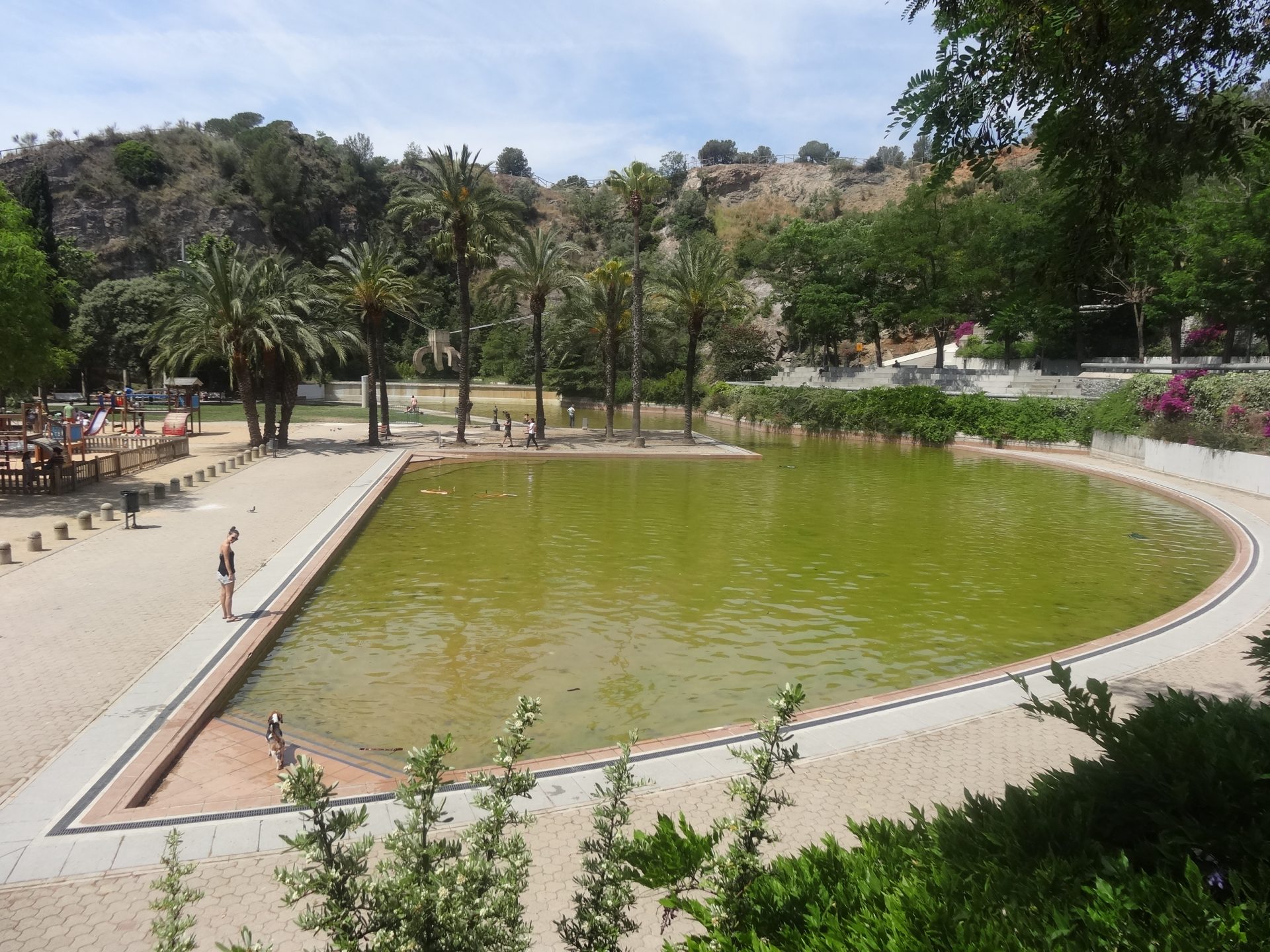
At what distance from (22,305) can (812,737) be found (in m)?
23.6

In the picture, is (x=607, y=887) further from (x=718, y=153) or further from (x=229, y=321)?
(x=718, y=153)

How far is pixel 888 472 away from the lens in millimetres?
33000

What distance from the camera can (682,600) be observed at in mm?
14922

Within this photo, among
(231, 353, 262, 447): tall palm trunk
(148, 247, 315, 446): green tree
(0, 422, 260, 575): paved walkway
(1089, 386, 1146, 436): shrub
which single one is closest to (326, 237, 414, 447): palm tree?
(148, 247, 315, 446): green tree

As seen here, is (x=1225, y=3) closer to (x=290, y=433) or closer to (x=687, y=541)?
(x=687, y=541)

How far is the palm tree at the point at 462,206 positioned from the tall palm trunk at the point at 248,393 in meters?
8.52

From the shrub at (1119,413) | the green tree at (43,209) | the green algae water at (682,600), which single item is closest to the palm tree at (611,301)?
the green algae water at (682,600)

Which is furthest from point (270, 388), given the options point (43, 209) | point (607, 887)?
point (43, 209)

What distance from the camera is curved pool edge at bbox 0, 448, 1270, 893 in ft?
22.0

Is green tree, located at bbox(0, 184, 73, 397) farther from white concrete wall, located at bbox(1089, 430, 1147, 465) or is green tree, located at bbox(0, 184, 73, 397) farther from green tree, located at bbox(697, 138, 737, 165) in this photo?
green tree, located at bbox(697, 138, 737, 165)

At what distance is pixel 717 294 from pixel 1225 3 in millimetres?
33909

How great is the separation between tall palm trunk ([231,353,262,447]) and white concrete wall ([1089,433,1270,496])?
35.5 m

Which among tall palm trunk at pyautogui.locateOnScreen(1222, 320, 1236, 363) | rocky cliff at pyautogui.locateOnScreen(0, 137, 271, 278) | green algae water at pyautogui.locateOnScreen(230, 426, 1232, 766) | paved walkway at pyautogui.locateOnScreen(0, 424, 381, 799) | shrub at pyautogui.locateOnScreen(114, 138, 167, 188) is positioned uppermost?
shrub at pyautogui.locateOnScreen(114, 138, 167, 188)

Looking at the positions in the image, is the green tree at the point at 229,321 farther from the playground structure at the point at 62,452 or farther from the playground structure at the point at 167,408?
the playground structure at the point at 62,452
